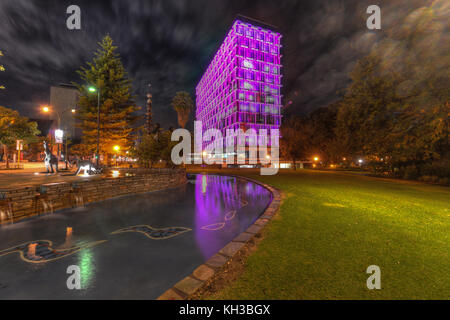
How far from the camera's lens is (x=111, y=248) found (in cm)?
392

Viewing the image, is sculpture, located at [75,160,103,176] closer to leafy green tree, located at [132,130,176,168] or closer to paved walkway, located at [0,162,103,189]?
paved walkway, located at [0,162,103,189]

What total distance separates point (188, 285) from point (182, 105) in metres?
47.5

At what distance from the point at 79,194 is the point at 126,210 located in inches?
94.2

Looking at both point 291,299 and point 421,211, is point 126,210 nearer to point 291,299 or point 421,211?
point 291,299

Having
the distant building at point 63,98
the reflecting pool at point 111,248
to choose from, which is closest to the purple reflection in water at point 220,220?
the reflecting pool at point 111,248

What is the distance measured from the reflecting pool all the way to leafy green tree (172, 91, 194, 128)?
42.4m

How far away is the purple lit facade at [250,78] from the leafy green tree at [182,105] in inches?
792

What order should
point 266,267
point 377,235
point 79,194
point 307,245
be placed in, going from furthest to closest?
point 79,194
point 377,235
point 307,245
point 266,267

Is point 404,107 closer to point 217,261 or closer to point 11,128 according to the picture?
point 217,261

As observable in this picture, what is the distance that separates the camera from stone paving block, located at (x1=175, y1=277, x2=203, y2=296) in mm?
2494

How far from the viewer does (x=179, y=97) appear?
46781mm

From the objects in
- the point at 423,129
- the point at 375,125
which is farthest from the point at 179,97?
the point at 423,129

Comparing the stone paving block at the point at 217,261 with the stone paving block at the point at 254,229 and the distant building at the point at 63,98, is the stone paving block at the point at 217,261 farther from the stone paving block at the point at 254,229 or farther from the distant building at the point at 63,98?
the distant building at the point at 63,98

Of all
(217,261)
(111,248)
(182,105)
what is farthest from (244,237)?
(182,105)
